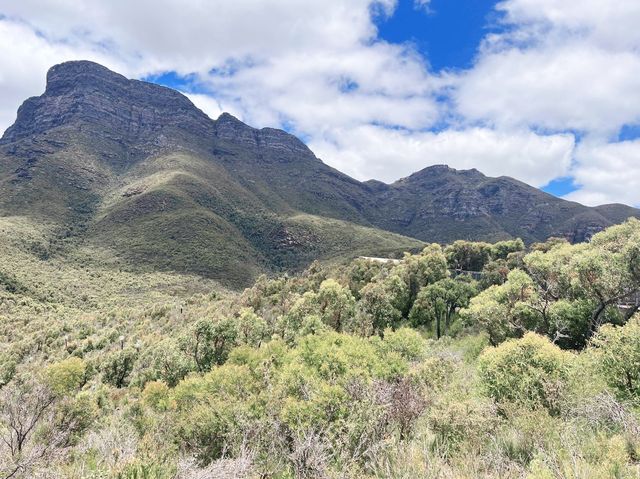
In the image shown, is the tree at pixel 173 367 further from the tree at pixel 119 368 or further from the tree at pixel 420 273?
the tree at pixel 420 273

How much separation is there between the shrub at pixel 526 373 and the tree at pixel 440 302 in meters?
24.3

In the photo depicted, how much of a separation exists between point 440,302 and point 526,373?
2616 cm

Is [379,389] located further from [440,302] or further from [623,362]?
[440,302]

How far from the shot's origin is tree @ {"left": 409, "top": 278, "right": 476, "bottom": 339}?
42.8 meters

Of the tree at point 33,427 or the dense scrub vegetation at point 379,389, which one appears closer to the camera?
the dense scrub vegetation at point 379,389

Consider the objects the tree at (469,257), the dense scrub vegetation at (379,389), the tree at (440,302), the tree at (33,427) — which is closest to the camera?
the dense scrub vegetation at (379,389)

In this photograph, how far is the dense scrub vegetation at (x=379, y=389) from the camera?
36.4 ft

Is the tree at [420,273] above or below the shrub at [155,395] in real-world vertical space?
above

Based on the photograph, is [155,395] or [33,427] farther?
[155,395]

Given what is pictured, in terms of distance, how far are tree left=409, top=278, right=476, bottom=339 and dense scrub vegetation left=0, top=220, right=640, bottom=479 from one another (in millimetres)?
229

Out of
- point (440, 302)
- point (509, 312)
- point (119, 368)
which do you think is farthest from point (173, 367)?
point (509, 312)

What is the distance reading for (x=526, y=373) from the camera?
16.5m

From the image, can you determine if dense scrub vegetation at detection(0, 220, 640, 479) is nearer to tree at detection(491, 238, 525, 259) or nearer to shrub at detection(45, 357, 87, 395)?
shrub at detection(45, 357, 87, 395)

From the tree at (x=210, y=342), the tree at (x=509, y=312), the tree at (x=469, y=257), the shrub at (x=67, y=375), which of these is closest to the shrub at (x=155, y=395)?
the tree at (x=210, y=342)
